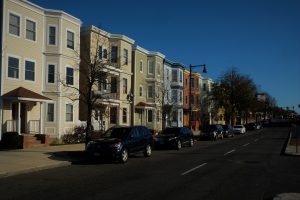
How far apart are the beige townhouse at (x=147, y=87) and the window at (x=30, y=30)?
18911 mm

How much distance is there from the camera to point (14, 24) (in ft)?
90.8

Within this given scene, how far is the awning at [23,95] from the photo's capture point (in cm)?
2644

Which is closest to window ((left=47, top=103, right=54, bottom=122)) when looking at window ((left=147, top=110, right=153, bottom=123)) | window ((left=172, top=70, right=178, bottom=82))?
window ((left=147, top=110, right=153, bottom=123))

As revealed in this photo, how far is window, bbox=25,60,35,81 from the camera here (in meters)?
29.0

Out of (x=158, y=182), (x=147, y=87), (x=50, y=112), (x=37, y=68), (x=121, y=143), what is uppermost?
(x=147, y=87)

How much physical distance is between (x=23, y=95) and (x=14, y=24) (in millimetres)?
4934

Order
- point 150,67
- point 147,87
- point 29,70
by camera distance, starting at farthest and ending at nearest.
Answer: point 150,67 < point 147,87 < point 29,70

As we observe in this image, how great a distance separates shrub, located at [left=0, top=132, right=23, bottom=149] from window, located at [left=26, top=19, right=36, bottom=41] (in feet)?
27.0

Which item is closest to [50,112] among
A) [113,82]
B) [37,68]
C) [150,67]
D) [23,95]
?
[37,68]

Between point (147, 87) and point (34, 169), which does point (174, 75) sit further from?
point (34, 169)

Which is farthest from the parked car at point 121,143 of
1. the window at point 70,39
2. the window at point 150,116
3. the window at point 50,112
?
the window at point 150,116

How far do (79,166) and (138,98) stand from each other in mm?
31333

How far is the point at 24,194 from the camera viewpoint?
34.9ft

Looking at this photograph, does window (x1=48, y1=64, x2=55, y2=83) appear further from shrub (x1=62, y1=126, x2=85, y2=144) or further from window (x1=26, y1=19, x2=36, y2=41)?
shrub (x1=62, y1=126, x2=85, y2=144)
